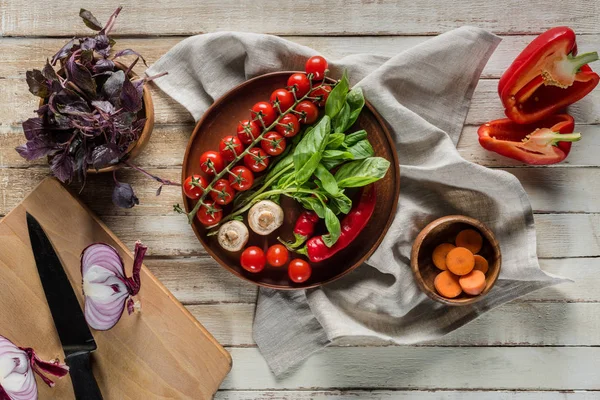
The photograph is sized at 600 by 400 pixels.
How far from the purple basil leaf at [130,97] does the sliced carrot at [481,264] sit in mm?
1001

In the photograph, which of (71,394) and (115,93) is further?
(71,394)

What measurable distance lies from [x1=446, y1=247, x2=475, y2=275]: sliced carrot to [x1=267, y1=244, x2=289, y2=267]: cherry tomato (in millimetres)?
463

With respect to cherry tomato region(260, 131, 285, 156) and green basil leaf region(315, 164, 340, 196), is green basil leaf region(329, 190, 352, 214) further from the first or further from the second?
cherry tomato region(260, 131, 285, 156)

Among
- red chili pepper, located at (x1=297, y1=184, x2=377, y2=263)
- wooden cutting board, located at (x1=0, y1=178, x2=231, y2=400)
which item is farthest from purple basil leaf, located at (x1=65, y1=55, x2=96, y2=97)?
red chili pepper, located at (x1=297, y1=184, x2=377, y2=263)

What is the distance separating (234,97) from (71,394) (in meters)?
0.99

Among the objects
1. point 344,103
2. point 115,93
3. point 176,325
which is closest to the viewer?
point 115,93

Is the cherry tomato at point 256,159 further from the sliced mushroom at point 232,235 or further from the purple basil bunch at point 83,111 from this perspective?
the purple basil bunch at point 83,111

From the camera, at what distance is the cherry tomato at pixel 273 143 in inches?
61.3

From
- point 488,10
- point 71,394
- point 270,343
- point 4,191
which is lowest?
point 71,394

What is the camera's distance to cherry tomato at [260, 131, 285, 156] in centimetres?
156

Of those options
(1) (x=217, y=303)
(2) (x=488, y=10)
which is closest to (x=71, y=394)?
(1) (x=217, y=303)

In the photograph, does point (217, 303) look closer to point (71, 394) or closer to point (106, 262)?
point (106, 262)

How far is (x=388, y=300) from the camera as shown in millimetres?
1712

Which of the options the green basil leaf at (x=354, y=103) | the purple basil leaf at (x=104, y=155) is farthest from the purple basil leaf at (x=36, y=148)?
the green basil leaf at (x=354, y=103)
